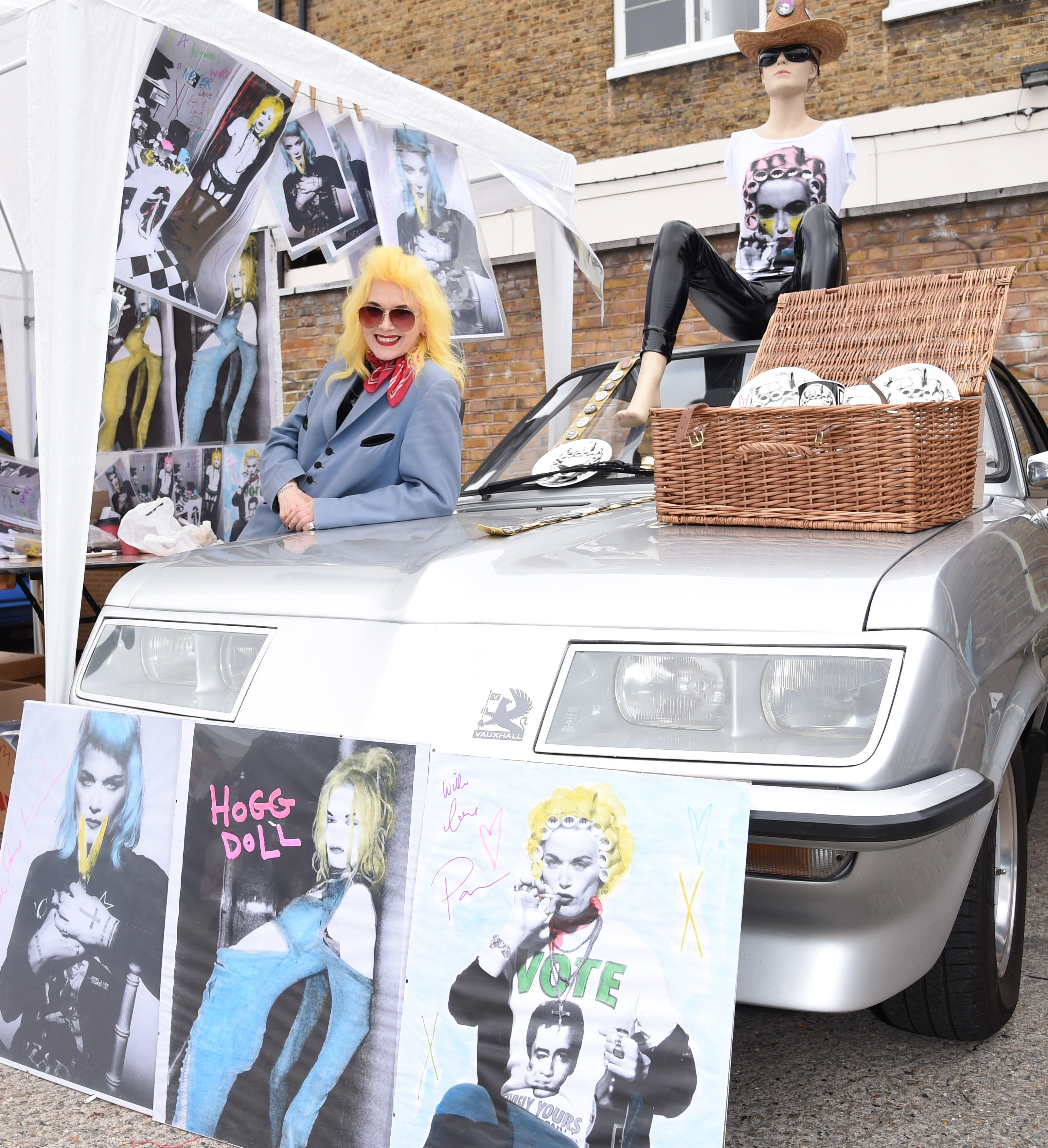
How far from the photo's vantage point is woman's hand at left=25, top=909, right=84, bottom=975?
2154 mm

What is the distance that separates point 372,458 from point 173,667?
106cm

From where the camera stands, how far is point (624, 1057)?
5.27 feet

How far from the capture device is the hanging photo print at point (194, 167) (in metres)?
2.95

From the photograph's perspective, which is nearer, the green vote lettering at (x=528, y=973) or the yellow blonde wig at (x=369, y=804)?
the green vote lettering at (x=528, y=973)

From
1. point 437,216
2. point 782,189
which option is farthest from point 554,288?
point 782,189

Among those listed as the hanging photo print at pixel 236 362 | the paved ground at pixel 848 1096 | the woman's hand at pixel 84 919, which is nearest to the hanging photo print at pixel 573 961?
the paved ground at pixel 848 1096

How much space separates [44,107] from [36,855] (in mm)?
1727

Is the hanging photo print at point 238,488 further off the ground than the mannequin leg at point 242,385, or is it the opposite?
the mannequin leg at point 242,385

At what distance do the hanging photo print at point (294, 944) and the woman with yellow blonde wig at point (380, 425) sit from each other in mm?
1135

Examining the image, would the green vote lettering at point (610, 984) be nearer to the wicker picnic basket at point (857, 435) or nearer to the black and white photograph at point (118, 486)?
the wicker picnic basket at point (857, 435)

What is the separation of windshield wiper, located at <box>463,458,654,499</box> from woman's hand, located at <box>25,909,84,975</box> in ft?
5.73

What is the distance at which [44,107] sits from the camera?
258cm

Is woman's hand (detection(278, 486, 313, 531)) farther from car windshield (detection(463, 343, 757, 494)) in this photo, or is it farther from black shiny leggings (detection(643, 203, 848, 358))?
black shiny leggings (detection(643, 203, 848, 358))
